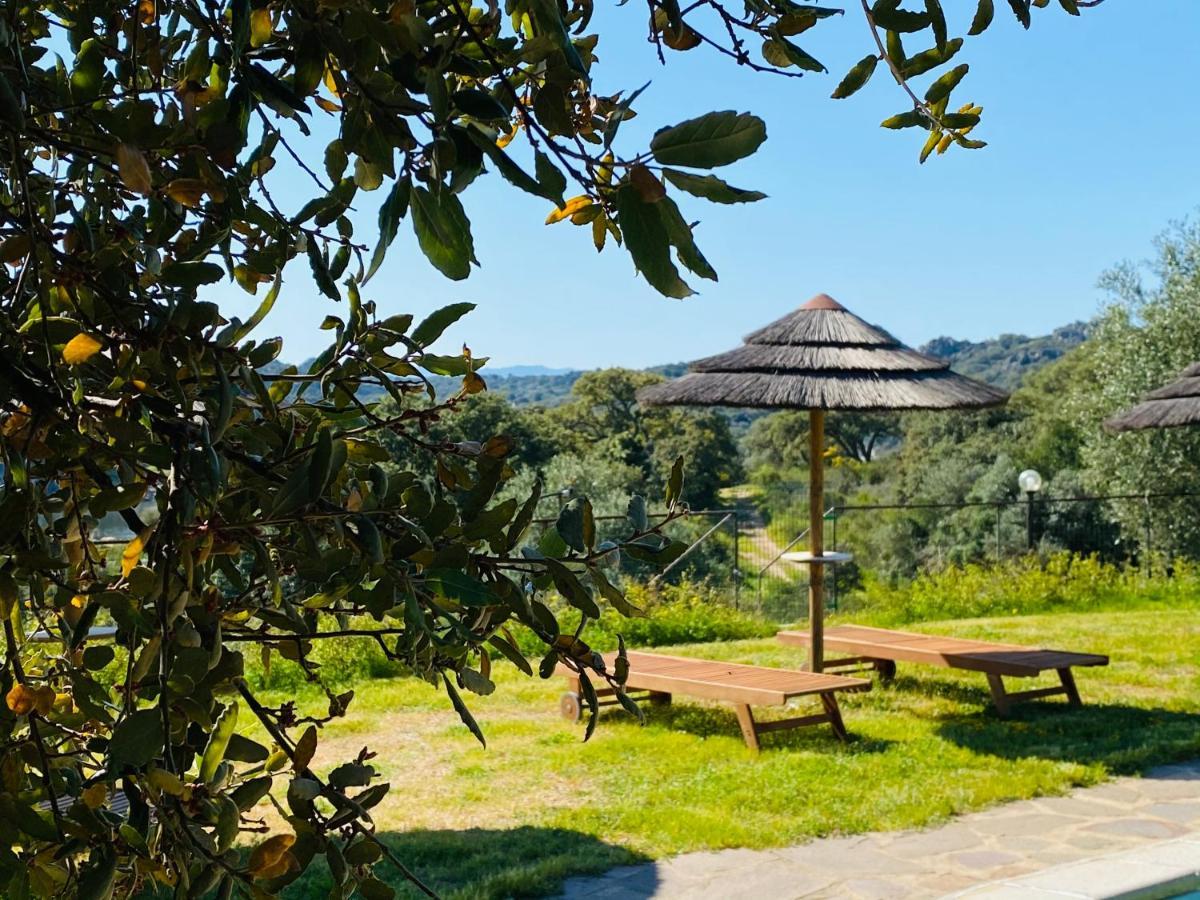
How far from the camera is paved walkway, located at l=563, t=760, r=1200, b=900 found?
423 centimetres

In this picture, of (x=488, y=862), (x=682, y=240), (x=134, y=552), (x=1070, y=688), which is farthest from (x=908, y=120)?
(x=1070, y=688)

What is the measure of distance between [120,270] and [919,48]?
0.79 meters

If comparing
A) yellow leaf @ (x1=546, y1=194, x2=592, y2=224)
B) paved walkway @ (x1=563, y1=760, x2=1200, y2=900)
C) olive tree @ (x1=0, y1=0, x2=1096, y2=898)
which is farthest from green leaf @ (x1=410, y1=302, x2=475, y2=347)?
paved walkway @ (x1=563, y1=760, x2=1200, y2=900)

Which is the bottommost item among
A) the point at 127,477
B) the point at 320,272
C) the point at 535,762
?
the point at 535,762

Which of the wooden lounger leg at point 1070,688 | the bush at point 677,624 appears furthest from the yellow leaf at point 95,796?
the bush at point 677,624

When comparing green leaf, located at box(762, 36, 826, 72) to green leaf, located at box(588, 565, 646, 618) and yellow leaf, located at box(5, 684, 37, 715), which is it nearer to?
green leaf, located at box(588, 565, 646, 618)

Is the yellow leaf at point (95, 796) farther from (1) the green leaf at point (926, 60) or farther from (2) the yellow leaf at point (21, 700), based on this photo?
(1) the green leaf at point (926, 60)

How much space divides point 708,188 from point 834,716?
235 inches

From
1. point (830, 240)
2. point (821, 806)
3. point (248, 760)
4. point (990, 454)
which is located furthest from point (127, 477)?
point (830, 240)

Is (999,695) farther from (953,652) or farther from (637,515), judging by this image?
(637,515)

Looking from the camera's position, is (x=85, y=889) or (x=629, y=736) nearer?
(x=85, y=889)

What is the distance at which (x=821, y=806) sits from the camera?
5.18 meters

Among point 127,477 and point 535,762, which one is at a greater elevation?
point 127,477

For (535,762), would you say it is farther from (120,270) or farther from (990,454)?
(990,454)
